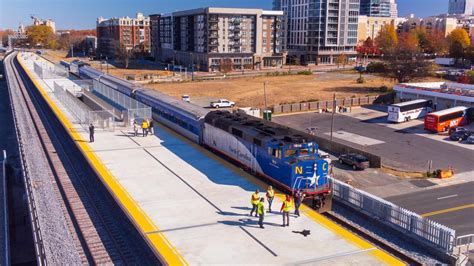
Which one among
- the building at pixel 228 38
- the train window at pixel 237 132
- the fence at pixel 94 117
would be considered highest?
the building at pixel 228 38

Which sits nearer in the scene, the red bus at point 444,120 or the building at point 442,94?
the red bus at point 444,120

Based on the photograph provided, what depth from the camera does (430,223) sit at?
63.3ft

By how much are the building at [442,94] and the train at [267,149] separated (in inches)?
1277

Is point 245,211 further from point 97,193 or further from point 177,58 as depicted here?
point 177,58

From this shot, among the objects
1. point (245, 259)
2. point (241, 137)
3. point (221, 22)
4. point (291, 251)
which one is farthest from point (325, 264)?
point (221, 22)

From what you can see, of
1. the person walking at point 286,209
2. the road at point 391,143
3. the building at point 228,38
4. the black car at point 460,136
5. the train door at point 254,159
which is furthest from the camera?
the building at point 228,38

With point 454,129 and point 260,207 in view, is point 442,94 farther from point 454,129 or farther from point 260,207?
point 260,207

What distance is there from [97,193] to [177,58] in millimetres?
110014

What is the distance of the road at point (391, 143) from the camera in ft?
118

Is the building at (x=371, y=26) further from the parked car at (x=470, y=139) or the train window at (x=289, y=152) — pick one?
the train window at (x=289, y=152)

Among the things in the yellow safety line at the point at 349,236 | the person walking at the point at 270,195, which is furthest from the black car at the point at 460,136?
the person walking at the point at 270,195

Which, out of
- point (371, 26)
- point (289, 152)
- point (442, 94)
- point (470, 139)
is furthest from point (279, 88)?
point (371, 26)

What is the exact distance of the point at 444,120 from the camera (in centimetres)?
4650

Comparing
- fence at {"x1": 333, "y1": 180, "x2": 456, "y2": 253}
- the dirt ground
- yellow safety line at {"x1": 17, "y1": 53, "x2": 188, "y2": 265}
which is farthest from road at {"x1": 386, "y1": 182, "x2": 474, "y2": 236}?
the dirt ground
